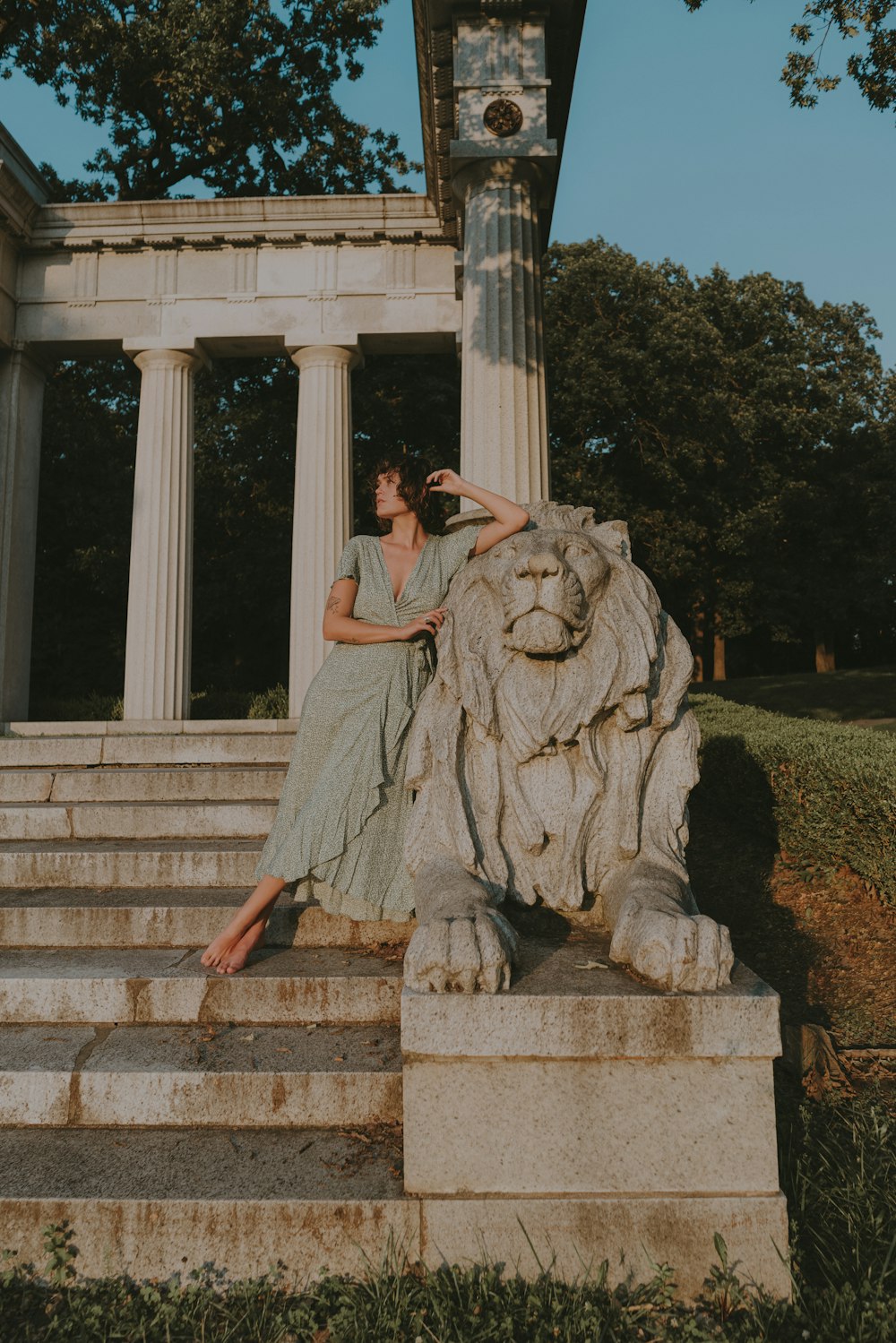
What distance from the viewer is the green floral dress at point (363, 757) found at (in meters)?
3.38

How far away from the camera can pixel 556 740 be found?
9.42ft

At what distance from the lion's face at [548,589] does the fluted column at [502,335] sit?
5.01 metres

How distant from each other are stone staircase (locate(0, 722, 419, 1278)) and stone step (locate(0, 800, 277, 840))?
17 centimetres

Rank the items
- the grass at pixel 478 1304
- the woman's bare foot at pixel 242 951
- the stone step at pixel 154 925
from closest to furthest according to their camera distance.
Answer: the grass at pixel 478 1304
the woman's bare foot at pixel 242 951
the stone step at pixel 154 925

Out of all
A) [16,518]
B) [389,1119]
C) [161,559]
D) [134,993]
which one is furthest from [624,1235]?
[16,518]

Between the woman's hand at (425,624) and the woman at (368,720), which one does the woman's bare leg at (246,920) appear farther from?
the woman's hand at (425,624)

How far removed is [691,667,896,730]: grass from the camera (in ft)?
52.9

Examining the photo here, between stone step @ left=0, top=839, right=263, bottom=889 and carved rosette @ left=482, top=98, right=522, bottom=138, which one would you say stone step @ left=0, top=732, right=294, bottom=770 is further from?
carved rosette @ left=482, top=98, right=522, bottom=138

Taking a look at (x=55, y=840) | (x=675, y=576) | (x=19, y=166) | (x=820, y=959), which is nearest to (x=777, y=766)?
(x=820, y=959)

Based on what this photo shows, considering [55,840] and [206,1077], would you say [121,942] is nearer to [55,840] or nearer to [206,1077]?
[206,1077]

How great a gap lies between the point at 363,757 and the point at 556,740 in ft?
2.85

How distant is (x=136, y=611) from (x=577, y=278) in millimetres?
16109

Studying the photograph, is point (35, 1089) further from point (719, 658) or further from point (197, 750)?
point (719, 658)

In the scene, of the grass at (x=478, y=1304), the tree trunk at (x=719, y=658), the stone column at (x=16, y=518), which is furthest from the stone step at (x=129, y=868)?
the tree trunk at (x=719, y=658)
